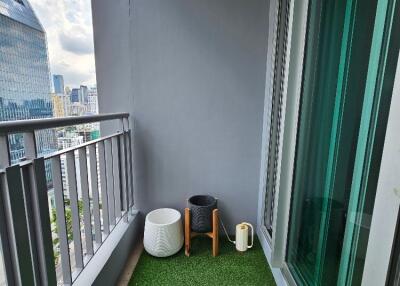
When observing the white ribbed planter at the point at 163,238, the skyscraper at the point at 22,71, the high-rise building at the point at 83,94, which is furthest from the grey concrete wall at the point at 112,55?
the white ribbed planter at the point at 163,238

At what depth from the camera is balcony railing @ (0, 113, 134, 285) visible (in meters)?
0.72

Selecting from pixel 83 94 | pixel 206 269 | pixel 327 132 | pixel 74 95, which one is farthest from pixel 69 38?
pixel 206 269

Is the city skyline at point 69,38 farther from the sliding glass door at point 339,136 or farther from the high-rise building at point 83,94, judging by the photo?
the sliding glass door at point 339,136

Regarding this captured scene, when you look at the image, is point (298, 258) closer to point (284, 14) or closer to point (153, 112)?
point (153, 112)

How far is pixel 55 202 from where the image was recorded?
101 cm

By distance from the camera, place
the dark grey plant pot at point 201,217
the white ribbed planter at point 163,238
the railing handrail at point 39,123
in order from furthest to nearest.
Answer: the dark grey plant pot at point 201,217 < the white ribbed planter at point 163,238 < the railing handrail at point 39,123

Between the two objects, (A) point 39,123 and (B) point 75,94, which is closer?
(A) point 39,123

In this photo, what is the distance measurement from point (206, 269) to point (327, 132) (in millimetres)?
1242

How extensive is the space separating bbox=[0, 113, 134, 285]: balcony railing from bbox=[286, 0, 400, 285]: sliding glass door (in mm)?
1090

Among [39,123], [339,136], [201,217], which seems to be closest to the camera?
[39,123]

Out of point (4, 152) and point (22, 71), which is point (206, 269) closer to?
point (4, 152)

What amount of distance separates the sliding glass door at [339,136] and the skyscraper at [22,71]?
1114 millimetres

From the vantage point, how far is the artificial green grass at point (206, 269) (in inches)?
59.9

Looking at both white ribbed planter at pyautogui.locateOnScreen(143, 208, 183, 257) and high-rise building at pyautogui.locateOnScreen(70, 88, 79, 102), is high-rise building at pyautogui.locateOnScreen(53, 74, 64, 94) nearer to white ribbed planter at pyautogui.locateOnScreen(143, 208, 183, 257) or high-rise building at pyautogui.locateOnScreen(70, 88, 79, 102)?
high-rise building at pyautogui.locateOnScreen(70, 88, 79, 102)
